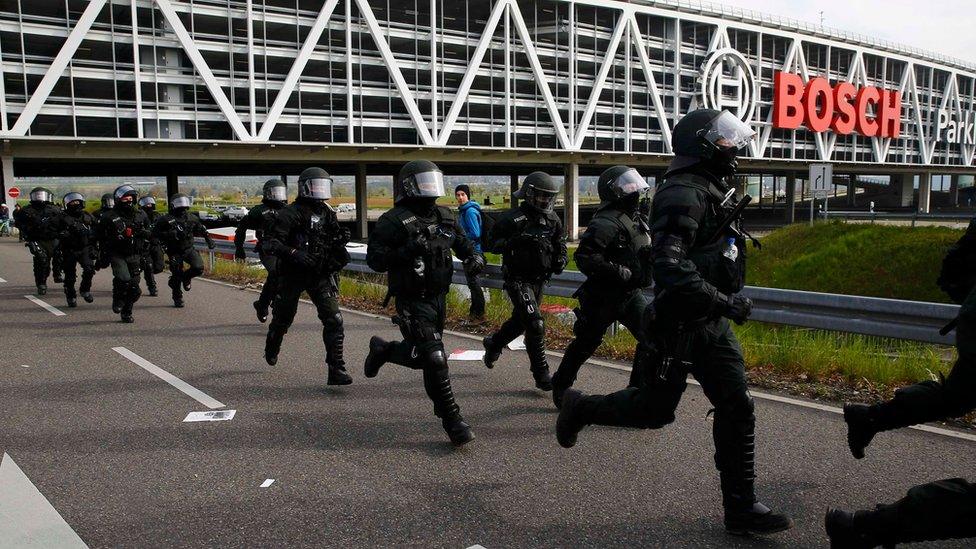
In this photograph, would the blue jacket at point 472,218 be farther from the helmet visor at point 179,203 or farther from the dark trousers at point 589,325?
the helmet visor at point 179,203

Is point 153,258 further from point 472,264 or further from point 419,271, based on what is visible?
point 419,271

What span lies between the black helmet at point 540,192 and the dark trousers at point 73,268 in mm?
9508

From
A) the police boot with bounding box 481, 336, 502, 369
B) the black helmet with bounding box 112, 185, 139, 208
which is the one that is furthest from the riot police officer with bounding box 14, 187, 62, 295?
the police boot with bounding box 481, 336, 502, 369

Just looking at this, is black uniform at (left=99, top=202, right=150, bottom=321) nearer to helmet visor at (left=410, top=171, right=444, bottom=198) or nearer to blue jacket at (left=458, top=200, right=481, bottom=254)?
blue jacket at (left=458, top=200, right=481, bottom=254)

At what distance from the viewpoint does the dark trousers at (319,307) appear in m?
6.88

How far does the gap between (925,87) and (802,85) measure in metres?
22.9

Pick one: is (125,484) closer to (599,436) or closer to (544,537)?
(544,537)

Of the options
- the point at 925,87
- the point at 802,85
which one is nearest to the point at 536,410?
the point at 802,85

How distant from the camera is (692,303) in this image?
11.5 feet

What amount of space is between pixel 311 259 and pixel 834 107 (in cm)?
5913

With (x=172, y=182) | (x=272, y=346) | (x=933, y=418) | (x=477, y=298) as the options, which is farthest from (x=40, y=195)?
(x=172, y=182)

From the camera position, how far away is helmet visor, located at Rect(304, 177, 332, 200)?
7105 mm

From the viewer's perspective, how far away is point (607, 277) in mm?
5660

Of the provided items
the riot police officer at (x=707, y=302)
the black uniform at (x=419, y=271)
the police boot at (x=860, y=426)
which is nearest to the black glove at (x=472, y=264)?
the black uniform at (x=419, y=271)
